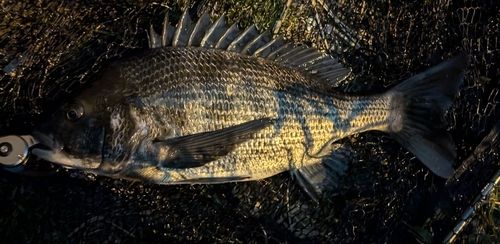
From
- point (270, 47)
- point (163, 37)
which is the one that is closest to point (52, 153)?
point (163, 37)

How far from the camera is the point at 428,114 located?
8.48ft

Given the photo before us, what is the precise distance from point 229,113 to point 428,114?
109 cm

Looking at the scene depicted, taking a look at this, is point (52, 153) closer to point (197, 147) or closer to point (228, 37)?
point (197, 147)

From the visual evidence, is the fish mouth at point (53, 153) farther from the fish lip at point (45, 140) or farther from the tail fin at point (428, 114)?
the tail fin at point (428, 114)

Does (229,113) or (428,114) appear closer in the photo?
(229,113)

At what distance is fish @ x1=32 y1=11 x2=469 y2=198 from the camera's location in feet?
6.99

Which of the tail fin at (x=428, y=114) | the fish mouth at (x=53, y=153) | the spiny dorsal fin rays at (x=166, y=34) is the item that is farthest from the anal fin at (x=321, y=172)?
the fish mouth at (x=53, y=153)

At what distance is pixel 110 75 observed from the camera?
86.4 inches

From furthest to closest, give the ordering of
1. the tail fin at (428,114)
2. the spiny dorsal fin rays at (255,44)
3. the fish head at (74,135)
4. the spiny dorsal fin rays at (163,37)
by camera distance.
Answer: the tail fin at (428,114) < the spiny dorsal fin rays at (255,44) < the spiny dorsal fin rays at (163,37) < the fish head at (74,135)

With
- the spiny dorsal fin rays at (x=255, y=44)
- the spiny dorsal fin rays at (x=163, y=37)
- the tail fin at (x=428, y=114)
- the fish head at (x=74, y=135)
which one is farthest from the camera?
the tail fin at (x=428, y=114)

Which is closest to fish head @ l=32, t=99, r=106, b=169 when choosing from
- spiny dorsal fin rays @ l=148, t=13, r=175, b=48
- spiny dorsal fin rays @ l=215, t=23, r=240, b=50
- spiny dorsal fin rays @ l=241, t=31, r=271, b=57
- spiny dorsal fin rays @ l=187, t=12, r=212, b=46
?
spiny dorsal fin rays @ l=148, t=13, r=175, b=48

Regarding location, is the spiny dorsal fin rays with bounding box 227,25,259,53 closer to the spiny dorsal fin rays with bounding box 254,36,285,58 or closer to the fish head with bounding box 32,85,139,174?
the spiny dorsal fin rays with bounding box 254,36,285,58

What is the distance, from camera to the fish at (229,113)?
2131mm

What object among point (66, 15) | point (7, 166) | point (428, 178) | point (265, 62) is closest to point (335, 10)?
point (265, 62)
